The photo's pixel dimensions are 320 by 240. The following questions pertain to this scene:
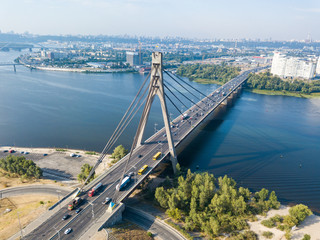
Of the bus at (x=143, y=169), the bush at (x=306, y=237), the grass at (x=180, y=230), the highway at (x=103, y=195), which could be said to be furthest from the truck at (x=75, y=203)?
the bush at (x=306, y=237)

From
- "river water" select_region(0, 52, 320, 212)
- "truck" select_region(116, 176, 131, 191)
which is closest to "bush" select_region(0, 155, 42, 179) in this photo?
"river water" select_region(0, 52, 320, 212)

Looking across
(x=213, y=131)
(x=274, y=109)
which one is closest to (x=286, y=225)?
(x=213, y=131)

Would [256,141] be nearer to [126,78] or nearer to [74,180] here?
[74,180]

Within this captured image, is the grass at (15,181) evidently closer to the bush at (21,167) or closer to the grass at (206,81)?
the bush at (21,167)

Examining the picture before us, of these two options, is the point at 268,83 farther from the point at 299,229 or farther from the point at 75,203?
the point at 75,203

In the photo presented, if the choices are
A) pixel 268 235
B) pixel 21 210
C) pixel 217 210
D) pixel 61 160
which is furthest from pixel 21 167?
pixel 268 235

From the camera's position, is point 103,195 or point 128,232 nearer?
point 128,232
